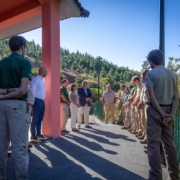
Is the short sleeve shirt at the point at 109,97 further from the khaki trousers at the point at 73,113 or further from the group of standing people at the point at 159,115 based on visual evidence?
the group of standing people at the point at 159,115

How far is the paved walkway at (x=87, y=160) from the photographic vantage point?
3.34 metres

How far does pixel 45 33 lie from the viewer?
609 centimetres

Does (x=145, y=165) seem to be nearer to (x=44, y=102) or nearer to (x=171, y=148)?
(x=171, y=148)

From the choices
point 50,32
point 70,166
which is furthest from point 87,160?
point 50,32

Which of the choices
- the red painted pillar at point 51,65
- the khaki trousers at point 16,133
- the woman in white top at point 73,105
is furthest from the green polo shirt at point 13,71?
the woman in white top at point 73,105

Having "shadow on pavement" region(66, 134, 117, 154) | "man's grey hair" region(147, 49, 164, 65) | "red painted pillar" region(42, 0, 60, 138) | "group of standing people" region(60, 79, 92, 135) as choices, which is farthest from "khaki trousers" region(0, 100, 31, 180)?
"group of standing people" region(60, 79, 92, 135)

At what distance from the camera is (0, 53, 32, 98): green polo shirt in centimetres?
263

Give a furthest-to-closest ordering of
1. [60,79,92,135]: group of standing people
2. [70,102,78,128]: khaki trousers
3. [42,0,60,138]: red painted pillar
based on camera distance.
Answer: [70,102,78,128]: khaki trousers
[60,79,92,135]: group of standing people
[42,0,60,138]: red painted pillar

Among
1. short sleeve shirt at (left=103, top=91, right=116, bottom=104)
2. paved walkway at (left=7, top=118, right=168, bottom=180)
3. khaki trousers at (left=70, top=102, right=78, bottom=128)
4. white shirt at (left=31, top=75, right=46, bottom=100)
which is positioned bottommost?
paved walkway at (left=7, top=118, right=168, bottom=180)

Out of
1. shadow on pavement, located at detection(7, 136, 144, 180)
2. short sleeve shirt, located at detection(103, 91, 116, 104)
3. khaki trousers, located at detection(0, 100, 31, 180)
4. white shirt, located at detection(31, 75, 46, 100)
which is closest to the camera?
khaki trousers, located at detection(0, 100, 31, 180)

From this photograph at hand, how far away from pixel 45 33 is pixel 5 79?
12.2 ft

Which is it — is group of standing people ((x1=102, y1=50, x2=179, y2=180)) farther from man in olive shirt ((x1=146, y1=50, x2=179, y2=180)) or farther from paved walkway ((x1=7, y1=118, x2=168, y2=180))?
paved walkway ((x1=7, y1=118, x2=168, y2=180))

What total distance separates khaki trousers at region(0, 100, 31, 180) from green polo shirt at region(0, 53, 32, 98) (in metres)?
0.22

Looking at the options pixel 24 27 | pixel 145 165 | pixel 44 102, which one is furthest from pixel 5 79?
pixel 24 27
